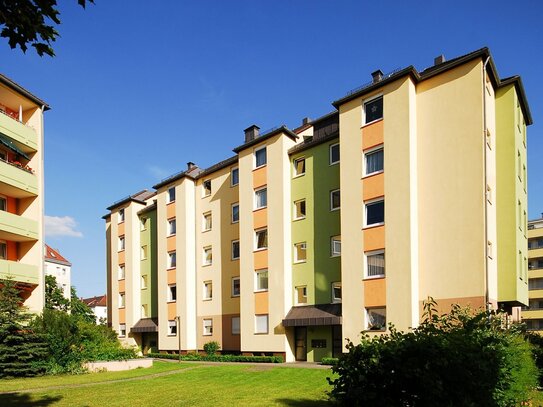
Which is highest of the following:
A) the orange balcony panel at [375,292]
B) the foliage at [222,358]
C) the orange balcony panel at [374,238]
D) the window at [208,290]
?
the orange balcony panel at [374,238]

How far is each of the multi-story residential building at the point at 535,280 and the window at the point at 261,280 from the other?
45771mm

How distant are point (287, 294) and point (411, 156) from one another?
1132 centimetres

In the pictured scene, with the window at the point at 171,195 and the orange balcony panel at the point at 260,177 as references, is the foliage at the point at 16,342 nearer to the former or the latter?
the orange balcony panel at the point at 260,177

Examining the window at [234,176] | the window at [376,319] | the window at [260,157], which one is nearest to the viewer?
the window at [376,319]

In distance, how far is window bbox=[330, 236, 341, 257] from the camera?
28.0m

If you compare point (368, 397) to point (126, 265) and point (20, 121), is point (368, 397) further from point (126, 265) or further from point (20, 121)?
point (126, 265)

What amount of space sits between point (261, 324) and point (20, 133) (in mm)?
18542

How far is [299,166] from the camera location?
30891mm

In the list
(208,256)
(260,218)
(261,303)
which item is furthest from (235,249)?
(261,303)

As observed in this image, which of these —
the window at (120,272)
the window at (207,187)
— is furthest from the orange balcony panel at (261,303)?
the window at (120,272)

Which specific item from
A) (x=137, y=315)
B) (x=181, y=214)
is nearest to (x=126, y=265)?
(x=137, y=315)

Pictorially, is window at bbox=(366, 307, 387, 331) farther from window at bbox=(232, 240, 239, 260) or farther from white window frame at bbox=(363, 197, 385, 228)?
window at bbox=(232, 240, 239, 260)

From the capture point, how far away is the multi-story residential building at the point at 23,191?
1089 inches

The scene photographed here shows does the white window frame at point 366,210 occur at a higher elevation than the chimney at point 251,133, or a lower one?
lower
